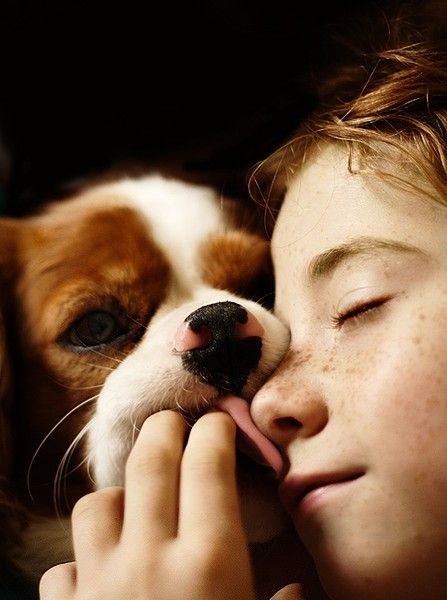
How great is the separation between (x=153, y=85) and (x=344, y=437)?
566mm

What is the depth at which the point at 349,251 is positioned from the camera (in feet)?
2.44

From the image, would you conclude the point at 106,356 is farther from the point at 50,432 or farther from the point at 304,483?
the point at 304,483

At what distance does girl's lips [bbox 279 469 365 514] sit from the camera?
0.68 metres

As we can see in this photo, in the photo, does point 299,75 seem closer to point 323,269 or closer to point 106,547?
point 323,269

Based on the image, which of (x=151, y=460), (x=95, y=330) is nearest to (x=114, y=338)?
(x=95, y=330)

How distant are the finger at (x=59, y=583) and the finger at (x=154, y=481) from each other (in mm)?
77

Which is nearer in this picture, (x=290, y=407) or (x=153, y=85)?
(x=290, y=407)

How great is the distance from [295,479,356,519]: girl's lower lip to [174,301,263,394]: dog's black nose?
5.5 inches

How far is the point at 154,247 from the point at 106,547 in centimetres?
40

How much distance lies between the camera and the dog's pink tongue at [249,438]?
2.38 feet

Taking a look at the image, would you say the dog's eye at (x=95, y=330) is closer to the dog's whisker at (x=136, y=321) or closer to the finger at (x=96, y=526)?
the dog's whisker at (x=136, y=321)

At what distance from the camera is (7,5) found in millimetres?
891

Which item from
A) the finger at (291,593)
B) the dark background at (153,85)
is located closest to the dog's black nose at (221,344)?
the finger at (291,593)

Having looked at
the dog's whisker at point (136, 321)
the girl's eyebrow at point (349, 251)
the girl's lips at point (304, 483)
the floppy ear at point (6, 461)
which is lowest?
the floppy ear at point (6, 461)
